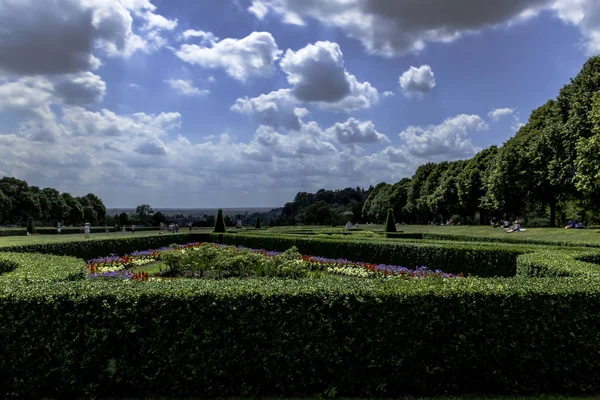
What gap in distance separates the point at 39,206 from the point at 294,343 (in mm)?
77457

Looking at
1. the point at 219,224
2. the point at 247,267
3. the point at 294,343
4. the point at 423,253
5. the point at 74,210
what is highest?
the point at 74,210

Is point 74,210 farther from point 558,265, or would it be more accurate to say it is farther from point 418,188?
point 558,265

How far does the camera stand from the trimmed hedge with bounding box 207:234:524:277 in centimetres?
1201

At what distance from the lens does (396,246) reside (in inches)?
613

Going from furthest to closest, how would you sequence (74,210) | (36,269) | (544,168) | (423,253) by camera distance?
(74,210) < (544,168) < (423,253) < (36,269)

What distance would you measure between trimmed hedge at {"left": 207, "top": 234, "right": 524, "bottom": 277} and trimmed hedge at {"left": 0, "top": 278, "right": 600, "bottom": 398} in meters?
6.98

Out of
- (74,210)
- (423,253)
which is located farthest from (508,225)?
(74,210)

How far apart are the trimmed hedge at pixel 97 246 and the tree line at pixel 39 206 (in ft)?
170

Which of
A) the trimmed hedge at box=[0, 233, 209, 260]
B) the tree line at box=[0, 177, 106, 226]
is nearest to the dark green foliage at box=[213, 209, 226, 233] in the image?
the trimmed hedge at box=[0, 233, 209, 260]

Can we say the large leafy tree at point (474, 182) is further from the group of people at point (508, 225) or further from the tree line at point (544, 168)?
the group of people at point (508, 225)

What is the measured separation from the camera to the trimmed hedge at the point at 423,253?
12.0m

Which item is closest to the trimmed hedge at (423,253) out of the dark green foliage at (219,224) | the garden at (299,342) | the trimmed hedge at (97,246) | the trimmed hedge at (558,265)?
the trimmed hedge at (558,265)

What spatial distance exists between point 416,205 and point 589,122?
4054 centimetres

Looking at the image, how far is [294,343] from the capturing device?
4.96 metres
